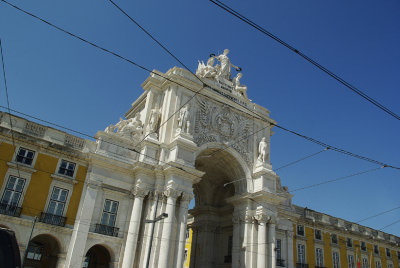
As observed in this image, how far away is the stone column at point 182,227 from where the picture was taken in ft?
69.1

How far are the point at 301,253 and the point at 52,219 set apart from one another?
75.5 ft

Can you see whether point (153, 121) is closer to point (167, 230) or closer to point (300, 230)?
point (167, 230)

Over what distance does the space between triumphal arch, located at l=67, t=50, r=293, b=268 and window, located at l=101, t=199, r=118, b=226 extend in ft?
1.78

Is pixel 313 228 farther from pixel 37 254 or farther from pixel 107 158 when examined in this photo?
pixel 37 254

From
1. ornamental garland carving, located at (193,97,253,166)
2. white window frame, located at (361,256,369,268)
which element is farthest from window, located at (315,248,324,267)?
ornamental garland carving, located at (193,97,253,166)

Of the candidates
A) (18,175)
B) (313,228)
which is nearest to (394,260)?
(313,228)

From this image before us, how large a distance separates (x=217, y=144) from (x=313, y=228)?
15.4 m

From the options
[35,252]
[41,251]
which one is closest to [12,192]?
[35,252]

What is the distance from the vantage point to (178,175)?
74.3 ft

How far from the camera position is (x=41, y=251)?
72.3 feet

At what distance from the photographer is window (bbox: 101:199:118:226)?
21656mm

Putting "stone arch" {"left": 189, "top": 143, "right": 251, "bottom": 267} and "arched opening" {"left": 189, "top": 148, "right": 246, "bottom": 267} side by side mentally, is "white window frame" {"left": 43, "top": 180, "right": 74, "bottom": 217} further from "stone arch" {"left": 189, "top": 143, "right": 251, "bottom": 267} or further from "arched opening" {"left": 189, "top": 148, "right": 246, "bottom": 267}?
"arched opening" {"left": 189, "top": 148, "right": 246, "bottom": 267}

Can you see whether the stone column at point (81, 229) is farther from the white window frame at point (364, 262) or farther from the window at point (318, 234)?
the white window frame at point (364, 262)

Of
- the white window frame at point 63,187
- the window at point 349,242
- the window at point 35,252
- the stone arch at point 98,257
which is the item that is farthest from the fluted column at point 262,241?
the window at point 349,242
